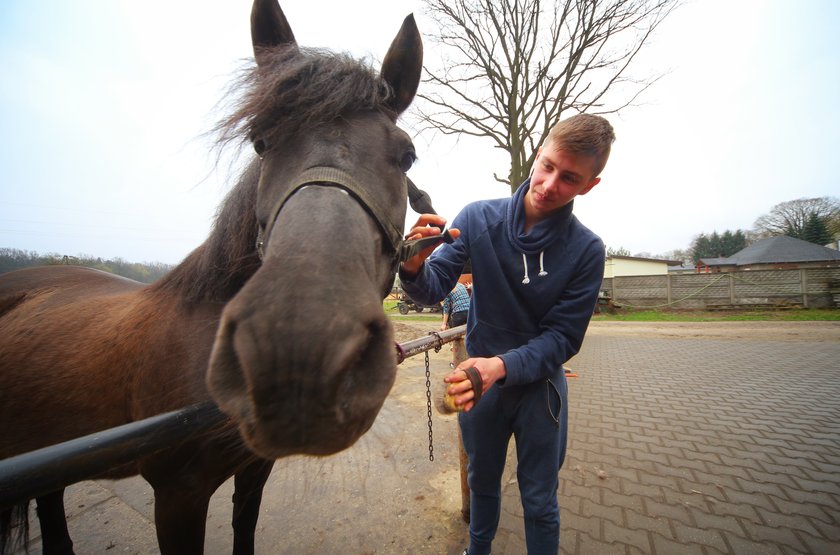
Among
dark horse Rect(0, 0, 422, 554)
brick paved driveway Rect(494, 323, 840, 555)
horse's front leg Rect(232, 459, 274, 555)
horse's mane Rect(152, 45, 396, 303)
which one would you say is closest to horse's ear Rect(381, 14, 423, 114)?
dark horse Rect(0, 0, 422, 554)

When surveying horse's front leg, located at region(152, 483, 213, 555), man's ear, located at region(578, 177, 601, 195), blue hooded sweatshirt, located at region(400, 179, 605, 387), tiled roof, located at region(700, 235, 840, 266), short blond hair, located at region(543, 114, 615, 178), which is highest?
tiled roof, located at region(700, 235, 840, 266)

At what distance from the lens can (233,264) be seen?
1.56 meters

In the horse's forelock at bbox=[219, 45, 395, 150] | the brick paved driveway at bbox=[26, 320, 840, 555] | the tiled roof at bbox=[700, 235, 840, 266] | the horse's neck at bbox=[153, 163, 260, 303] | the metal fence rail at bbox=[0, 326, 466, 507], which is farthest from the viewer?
the tiled roof at bbox=[700, 235, 840, 266]

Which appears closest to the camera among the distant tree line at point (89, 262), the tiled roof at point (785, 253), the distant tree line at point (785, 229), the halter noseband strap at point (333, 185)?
the halter noseband strap at point (333, 185)

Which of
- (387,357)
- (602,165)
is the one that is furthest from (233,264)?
(602,165)

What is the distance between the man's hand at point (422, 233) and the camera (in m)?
1.62

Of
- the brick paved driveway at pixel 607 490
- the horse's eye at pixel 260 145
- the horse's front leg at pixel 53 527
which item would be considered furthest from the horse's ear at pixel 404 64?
the horse's front leg at pixel 53 527

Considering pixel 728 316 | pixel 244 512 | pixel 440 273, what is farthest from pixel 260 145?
pixel 728 316

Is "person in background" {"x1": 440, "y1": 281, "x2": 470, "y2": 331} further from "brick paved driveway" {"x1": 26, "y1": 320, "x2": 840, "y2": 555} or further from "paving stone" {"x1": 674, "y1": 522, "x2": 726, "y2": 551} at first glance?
"paving stone" {"x1": 674, "y1": 522, "x2": 726, "y2": 551}

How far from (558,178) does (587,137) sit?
0.70ft

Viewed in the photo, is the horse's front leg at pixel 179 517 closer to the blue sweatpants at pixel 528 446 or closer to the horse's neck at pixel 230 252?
the horse's neck at pixel 230 252

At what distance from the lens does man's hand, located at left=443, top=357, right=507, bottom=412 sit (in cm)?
140

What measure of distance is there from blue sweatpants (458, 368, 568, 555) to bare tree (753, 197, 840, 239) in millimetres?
69814

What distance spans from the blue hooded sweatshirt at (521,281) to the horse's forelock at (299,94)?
82 centimetres
